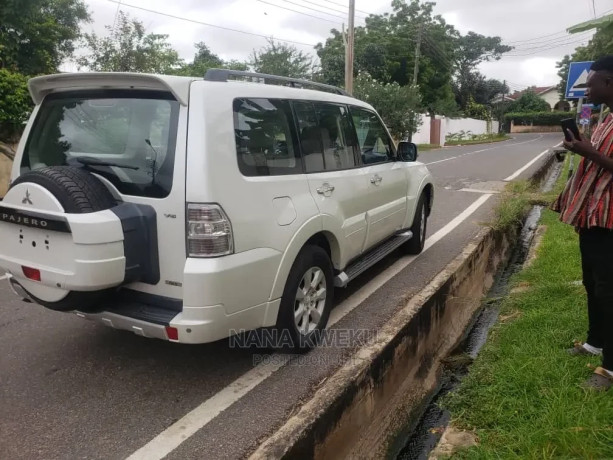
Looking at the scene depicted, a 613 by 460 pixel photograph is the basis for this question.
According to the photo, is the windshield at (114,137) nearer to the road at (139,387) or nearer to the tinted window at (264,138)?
the tinted window at (264,138)

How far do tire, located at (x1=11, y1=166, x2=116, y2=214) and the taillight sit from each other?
0.49 meters

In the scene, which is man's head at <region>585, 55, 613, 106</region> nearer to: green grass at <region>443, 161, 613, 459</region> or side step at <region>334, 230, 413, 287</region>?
green grass at <region>443, 161, 613, 459</region>

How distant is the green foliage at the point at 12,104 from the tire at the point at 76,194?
782 centimetres

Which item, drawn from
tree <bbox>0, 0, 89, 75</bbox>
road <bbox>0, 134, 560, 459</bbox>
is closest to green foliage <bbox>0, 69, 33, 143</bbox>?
tree <bbox>0, 0, 89, 75</bbox>

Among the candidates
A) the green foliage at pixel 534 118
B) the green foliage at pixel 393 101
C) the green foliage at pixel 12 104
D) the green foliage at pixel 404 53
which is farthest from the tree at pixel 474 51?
the green foliage at pixel 12 104

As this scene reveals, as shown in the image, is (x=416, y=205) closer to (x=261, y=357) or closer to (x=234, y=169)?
(x=261, y=357)

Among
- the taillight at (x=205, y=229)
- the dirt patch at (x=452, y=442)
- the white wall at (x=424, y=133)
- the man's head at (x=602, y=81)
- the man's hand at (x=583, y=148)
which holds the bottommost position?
the dirt patch at (x=452, y=442)

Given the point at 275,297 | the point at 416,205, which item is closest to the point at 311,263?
the point at 275,297

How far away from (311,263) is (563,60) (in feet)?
239

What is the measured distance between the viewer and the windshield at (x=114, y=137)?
2801 millimetres

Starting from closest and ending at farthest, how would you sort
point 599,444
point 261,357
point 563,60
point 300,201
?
point 599,444 → point 300,201 → point 261,357 → point 563,60

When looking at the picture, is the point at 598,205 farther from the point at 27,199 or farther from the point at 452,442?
the point at 27,199

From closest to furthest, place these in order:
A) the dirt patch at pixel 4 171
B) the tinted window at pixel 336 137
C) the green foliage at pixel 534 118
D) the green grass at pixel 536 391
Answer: the green grass at pixel 536 391 < the tinted window at pixel 336 137 < the dirt patch at pixel 4 171 < the green foliage at pixel 534 118

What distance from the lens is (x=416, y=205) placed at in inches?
227
